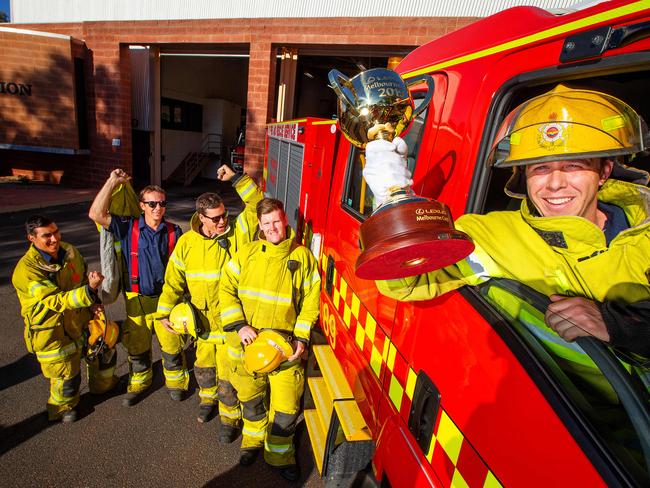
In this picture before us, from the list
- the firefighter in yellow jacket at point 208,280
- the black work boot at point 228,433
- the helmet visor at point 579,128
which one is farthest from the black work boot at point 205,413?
the helmet visor at point 579,128

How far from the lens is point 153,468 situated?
2273mm

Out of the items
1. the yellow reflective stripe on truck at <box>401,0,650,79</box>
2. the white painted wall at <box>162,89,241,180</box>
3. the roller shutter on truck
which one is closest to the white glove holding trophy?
the yellow reflective stripe on truck at <box>401,0,650,79</box>

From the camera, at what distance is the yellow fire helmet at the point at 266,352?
198 cm

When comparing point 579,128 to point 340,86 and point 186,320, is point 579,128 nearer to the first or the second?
point 340,86

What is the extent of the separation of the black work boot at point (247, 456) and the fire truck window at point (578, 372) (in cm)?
203

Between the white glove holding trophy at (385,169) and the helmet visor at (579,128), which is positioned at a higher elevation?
the helmet visor at (579,128)

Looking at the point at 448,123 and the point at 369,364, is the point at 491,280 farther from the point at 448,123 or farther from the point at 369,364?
the point at 369,364

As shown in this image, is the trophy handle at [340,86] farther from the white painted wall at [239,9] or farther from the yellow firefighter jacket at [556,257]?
the white painted wall at [239,9]

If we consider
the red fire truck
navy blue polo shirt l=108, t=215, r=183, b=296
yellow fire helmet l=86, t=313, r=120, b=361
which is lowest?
yellow fire helmet l=86, t=313, r=120, b=361

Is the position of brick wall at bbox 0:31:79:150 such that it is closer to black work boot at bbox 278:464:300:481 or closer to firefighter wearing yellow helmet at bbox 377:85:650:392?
black work boot at bbox 278:464:300:481

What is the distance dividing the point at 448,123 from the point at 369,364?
44.5 inches

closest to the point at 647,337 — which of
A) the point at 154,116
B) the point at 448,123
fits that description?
the point at 448,123

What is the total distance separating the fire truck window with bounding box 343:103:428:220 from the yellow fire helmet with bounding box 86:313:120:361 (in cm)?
199

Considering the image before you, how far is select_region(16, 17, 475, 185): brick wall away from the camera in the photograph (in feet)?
26.1
